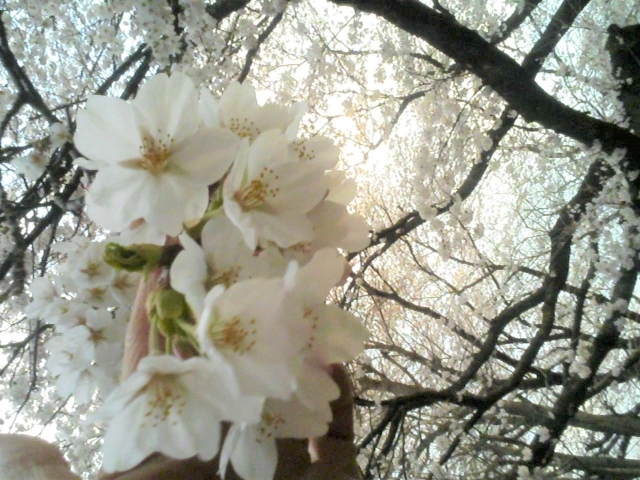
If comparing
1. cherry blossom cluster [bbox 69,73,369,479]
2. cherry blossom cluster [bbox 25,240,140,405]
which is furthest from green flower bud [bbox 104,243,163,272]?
cherry blossom cluster [bbox 25,240,140,405]

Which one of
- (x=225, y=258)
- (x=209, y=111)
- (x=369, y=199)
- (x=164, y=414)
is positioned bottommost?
(x=164, y=414)

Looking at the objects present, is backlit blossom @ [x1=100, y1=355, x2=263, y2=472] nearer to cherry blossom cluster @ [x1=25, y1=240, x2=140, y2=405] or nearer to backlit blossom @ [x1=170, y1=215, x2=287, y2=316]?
backlit blossom @ [x1=170, y1=215, x2=287, y2=316]

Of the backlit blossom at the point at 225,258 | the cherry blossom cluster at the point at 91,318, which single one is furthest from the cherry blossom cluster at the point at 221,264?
the cherry blossom cluster at the point at 91,318

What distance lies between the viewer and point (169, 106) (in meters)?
0.40

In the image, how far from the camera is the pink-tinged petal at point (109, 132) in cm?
39

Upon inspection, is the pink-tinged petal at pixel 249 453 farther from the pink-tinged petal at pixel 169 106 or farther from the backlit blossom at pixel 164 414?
the pink-tinged petal at pixel 169 106

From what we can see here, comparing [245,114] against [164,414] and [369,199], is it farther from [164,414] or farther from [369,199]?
[369,199]

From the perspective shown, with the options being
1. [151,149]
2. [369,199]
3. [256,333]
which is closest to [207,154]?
[151,149]

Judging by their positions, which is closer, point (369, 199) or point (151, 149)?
point (151, 149)

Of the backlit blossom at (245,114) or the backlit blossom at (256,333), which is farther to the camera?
the backlit blossom at (245,114)

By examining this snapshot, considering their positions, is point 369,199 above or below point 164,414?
above

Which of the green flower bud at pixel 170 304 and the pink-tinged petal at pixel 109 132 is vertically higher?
the pink-tinged petal at pixel 109 132

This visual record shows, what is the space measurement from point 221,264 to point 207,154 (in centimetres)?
10

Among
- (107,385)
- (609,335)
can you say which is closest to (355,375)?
(609,335)
